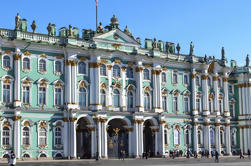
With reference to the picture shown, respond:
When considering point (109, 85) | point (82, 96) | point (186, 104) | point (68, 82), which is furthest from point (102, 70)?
point (186, 104)

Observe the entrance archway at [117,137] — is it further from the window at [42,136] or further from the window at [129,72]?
the window at [42,136]

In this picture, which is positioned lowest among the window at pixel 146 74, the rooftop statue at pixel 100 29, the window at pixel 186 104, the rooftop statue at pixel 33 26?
the window at pixel 186 104

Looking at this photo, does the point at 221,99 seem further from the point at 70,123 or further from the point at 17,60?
the point at 17,60

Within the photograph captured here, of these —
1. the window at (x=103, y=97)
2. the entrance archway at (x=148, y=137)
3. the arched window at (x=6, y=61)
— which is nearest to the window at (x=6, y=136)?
the arched window at (x=6, y=61)

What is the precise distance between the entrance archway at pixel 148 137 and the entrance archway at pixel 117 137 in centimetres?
439

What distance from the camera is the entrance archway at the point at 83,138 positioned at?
62000 millimetres

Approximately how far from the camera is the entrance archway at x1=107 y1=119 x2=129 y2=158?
64188 millimetres

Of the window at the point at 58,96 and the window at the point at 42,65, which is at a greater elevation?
the window at the point at 42,65

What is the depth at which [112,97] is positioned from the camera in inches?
2510

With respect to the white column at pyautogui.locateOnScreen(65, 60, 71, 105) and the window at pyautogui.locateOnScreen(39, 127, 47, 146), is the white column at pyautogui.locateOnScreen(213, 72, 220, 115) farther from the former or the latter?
the window at pyautogui.locateOnScreen(39, 127, 47, 146)

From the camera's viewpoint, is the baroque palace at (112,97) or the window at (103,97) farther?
the window at (103,97)

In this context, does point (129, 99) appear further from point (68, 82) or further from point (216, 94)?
point (216, 94)

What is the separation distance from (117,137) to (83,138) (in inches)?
195

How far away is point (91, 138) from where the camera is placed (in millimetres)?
61250
